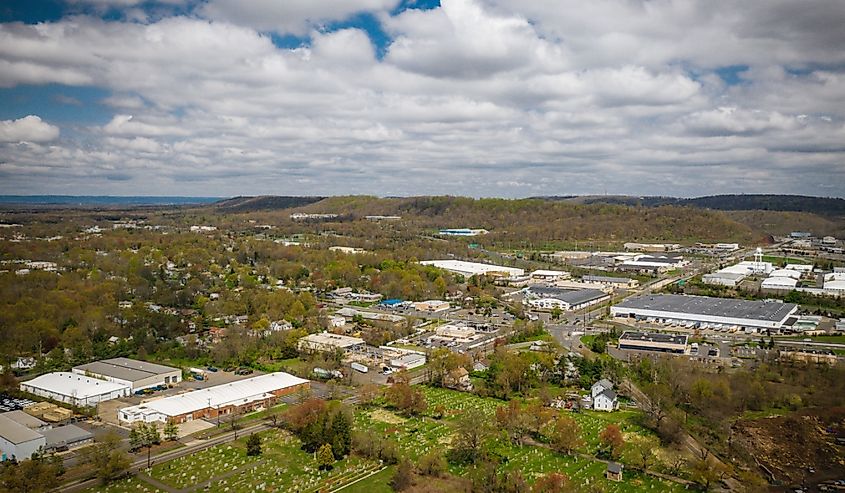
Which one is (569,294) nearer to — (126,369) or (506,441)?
(506,441)

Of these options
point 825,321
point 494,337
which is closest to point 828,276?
point 825,321

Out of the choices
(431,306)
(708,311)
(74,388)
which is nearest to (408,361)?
(431,306)

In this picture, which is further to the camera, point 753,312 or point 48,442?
point 753,312

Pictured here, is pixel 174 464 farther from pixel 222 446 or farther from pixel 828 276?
pixel 828 276

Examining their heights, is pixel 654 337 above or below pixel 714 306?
below

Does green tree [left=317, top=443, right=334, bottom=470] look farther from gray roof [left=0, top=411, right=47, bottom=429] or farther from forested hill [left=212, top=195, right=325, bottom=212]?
forested hill [left=212, top=195, right=325, bottom=212]

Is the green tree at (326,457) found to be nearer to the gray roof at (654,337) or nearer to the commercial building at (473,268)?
the gray roof at (654,337)
